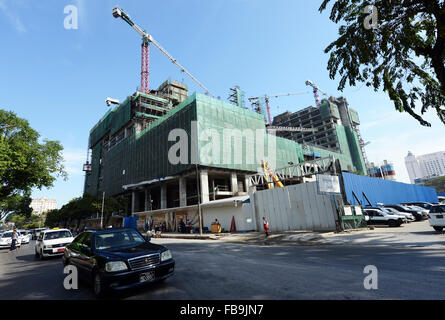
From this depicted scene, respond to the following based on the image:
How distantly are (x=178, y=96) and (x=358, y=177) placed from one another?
6720cm

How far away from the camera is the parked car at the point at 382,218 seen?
18281 millimetres

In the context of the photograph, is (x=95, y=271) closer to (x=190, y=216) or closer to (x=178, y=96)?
(x=190, y=216)

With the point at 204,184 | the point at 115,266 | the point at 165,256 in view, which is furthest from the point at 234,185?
the point at 115,266

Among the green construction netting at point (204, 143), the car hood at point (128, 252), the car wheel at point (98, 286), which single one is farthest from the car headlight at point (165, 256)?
the green construction netting at point (204, 143)

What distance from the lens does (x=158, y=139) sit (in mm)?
49875

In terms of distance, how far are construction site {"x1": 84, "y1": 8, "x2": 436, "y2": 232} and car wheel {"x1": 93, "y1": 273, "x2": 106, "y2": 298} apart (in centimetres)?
1666

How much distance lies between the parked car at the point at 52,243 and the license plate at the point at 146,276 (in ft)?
34.4

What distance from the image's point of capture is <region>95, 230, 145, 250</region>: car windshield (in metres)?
5.58

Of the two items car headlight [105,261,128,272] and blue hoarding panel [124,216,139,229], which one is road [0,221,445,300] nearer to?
car headlight [105,261,128,272]

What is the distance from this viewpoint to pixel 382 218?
62.4 ft

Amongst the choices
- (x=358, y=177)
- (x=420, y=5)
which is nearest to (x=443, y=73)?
(x=420, y=5)

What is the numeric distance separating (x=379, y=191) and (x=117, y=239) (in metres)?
37.2

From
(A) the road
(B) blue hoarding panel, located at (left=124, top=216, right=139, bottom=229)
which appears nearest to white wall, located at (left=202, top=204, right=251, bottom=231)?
(A) the road
